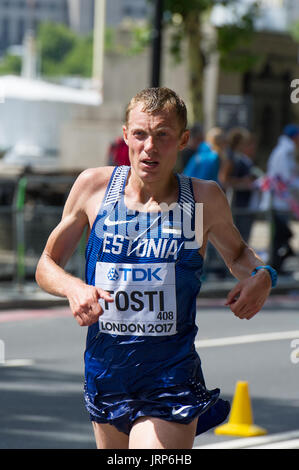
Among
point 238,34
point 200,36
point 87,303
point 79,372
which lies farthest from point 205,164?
point 87,303

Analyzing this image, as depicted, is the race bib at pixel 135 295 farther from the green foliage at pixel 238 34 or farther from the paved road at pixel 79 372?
the green foliage at pixel 238 34

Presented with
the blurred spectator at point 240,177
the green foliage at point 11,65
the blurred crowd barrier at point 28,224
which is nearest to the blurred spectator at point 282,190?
the blurred spectator at point 240,177

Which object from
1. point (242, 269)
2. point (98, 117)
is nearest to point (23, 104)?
point (98, 117)

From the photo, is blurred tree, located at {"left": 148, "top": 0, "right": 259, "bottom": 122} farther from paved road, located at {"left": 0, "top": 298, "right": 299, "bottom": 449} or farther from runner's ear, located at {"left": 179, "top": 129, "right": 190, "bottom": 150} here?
runner's ear, located at {"left": 179, "top": 129, "right": 190, "bottom": 150}

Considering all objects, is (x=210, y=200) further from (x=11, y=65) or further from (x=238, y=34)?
(x=11, y=65)

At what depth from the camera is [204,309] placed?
1306cm

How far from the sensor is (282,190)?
14.8m

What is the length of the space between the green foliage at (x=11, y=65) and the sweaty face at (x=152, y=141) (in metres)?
153

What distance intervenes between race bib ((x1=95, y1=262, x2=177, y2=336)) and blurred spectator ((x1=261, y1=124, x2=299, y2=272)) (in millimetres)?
10747

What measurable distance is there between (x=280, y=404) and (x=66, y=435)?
1.82m

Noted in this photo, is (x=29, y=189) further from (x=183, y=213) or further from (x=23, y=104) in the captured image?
(x=23, y=104)

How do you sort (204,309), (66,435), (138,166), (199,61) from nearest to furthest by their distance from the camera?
(138,166) < (66,435) < (204,309) < (199,61)

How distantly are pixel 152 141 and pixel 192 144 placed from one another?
1051cm

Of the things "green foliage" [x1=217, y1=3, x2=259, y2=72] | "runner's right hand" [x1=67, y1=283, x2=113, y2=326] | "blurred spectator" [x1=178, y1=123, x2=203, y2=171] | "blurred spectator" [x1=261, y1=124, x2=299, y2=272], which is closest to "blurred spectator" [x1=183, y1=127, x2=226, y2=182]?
"blurred spectator" [x1=178, y1=123, x2=203, y2=171]
